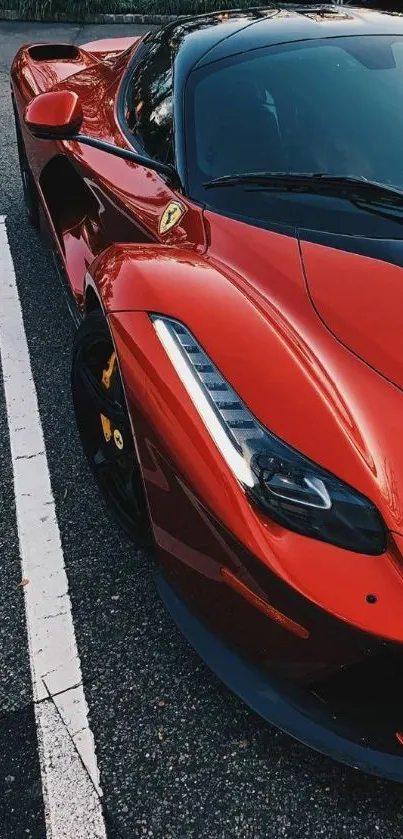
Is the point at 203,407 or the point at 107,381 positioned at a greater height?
the point at 203,407

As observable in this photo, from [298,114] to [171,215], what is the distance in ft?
1.63

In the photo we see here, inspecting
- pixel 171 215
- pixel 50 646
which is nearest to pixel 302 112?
pixel 171 215

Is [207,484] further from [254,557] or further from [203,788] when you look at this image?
[203,788]

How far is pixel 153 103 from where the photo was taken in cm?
246

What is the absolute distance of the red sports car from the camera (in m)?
1.29

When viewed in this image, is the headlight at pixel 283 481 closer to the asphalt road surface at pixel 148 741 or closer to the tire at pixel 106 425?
the tire at pixel 106 425

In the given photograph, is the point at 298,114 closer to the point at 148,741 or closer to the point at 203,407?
the point at 203,407

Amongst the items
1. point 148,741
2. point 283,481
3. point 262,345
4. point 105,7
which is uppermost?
point 105,7

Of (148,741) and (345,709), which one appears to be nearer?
(345,709)

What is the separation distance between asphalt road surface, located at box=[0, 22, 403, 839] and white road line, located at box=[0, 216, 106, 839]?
0.01 meters

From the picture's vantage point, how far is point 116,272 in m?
1.82

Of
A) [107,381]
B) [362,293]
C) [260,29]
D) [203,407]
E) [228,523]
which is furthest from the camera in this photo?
[260,29]

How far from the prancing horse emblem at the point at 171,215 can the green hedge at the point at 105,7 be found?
7691 mm

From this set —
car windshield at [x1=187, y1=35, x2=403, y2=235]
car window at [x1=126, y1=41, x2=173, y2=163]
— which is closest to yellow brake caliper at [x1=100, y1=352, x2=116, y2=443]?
car windshield at [x1=187, y1=35, x2=403, y2=235]
